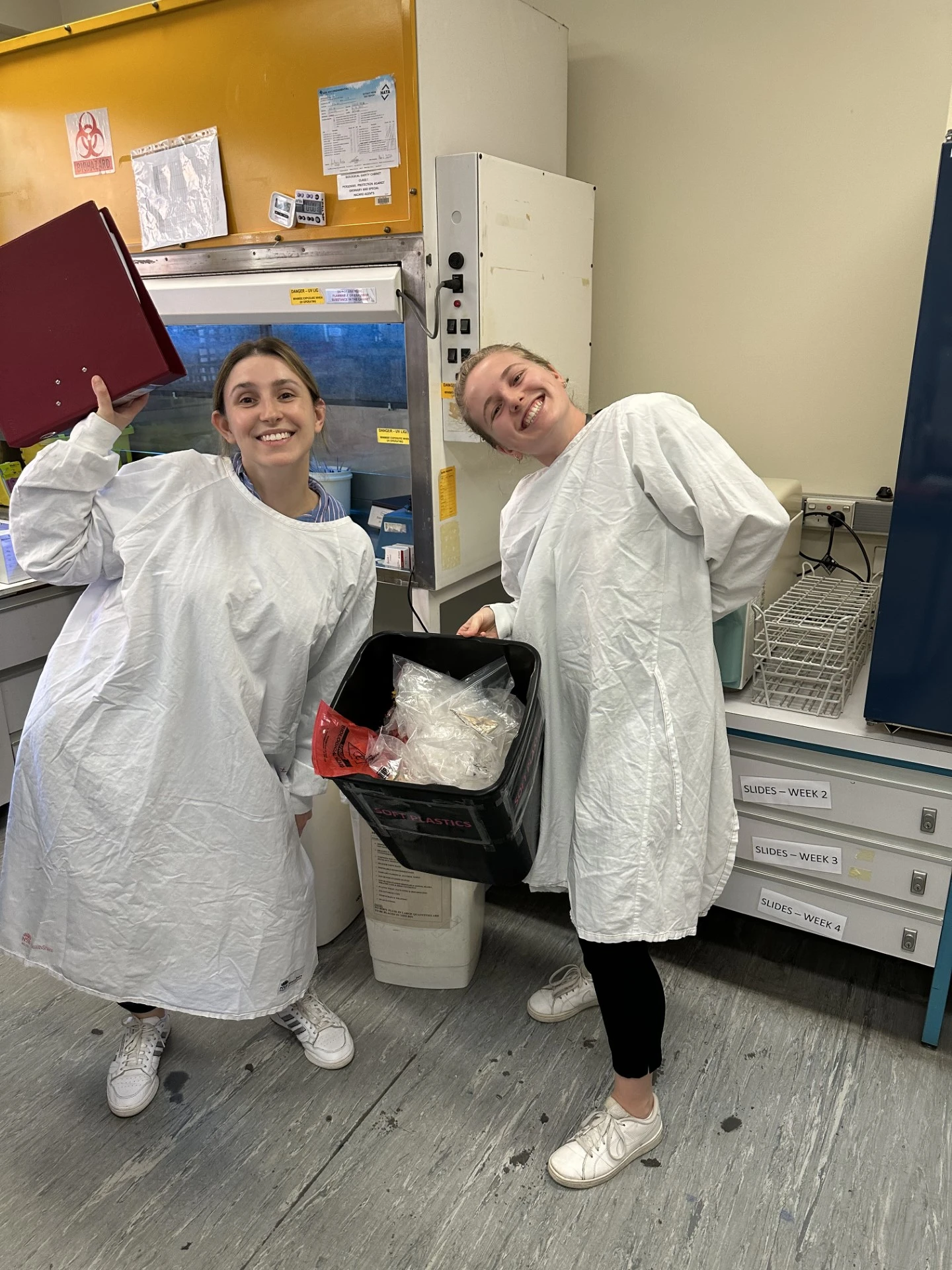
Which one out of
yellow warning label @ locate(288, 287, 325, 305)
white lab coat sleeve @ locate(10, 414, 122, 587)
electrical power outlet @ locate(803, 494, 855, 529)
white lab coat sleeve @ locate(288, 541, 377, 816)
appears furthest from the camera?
electrical power outlet @ locate(803, 494, 855, 529)

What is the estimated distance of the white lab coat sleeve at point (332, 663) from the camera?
61.6 inches

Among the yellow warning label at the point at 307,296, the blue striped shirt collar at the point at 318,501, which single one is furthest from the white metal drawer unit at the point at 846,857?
the yellow warning label at the point at 307,296

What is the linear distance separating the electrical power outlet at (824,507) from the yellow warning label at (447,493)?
3.02 feet

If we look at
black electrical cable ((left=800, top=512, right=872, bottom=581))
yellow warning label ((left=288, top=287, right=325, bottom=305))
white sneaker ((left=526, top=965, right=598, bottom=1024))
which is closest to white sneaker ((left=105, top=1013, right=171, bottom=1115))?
white sneaker ((left=526, top=965, right=598, bottom=1024))

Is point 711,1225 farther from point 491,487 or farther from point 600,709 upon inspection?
point 491,487

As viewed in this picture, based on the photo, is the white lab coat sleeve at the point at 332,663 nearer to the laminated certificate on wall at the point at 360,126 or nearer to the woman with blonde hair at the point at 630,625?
the woman with blonde hair at the point at 630,625

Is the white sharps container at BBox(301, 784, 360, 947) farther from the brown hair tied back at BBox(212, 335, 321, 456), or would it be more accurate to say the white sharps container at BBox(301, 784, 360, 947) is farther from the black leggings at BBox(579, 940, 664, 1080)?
the brown hair tied back at BBox(212, 335, 321, 456)

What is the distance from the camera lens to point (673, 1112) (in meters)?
1.60

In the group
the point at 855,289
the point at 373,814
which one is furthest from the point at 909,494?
the point at 373,814

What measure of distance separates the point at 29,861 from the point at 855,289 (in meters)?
2.17

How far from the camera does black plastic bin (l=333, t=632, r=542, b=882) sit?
3.52 ft

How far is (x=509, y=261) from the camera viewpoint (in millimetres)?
1863

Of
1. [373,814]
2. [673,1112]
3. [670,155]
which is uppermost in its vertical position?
[670,155]

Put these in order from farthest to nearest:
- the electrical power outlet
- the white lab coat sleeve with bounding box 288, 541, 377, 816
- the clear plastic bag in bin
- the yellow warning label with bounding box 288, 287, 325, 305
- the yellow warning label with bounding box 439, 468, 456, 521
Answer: the electrical power outlet
the yellow warning label with bounding box 439, 468, 456, 521
the yellow warning label with bounding box 288, 287, 325, 305
the white lab coat sleeve with bounding box 288, 541, 377, 816
the clear plastic bag in bin
